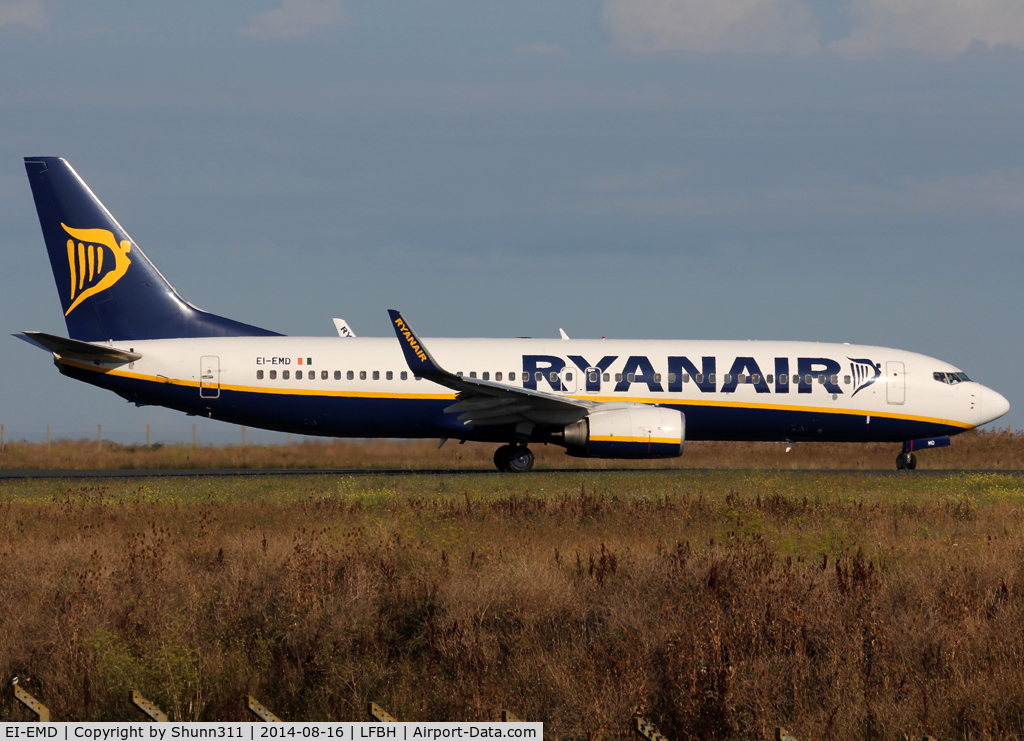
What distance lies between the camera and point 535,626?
8625 mm

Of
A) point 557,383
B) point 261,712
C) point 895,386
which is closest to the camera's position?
point 261,712

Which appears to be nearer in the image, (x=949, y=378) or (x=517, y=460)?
(x=517, y=460)

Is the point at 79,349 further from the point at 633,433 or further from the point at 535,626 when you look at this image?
the point at 535,626

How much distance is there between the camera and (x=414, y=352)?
24781mm

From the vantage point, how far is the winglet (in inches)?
966

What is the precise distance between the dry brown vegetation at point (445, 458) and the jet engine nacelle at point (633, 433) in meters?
5.32

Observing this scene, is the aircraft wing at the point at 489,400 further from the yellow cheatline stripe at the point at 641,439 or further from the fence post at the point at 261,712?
the fence post at the point at 261,712

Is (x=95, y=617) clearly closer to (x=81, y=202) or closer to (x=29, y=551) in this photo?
(x=29, y=551)

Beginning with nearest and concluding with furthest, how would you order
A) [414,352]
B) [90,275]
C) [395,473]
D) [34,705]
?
[34,705]
[414,352]
[395,473]
[90,275]

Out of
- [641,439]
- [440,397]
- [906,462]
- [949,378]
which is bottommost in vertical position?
[906,462]

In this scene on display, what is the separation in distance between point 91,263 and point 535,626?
23.7m

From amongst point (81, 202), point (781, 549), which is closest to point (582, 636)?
point (781, 549)

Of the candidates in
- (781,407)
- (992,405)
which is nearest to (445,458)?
(781,407)

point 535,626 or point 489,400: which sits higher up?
point 489,400
